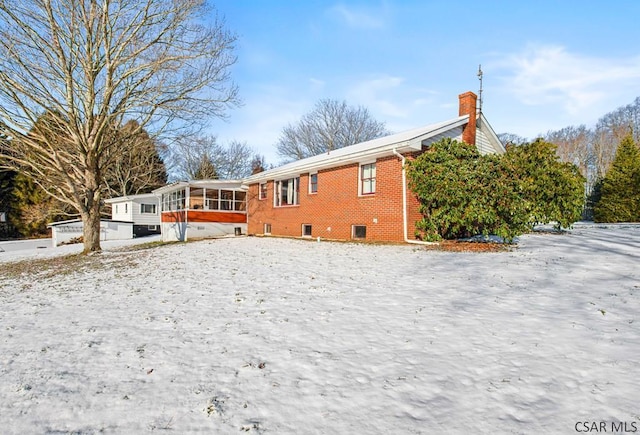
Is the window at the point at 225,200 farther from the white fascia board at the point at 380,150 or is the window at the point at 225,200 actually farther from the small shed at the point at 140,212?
the small shed at the point at 140,212

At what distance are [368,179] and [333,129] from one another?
2562 centimetres

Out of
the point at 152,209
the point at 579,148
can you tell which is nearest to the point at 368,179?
the point at 152,209

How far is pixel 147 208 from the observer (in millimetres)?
31516

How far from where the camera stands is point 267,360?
11.1ft

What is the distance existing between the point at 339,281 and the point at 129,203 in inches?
1193

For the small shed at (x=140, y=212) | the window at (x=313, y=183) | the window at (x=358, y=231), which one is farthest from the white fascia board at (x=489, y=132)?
the small shed at (x=140, y=212)

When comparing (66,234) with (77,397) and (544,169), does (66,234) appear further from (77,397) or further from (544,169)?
(544,169)

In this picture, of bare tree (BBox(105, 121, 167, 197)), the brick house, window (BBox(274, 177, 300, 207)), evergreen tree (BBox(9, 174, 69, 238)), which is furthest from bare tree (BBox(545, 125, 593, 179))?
evergreen tree (BBox(9, 174, 69, 238))

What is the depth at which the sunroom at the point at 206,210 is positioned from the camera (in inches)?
815

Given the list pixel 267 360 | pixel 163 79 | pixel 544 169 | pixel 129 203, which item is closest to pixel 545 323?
pixel 267 360

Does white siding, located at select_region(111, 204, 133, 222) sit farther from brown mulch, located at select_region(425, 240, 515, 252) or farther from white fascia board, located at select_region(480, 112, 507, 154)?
white fascia board, located at select_region(480, 112, 507, 154)

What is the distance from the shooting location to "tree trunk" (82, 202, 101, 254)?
13.5 meters

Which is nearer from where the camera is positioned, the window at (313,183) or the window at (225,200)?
the window at (313,183)

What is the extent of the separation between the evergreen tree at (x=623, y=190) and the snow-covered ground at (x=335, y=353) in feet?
69.9
